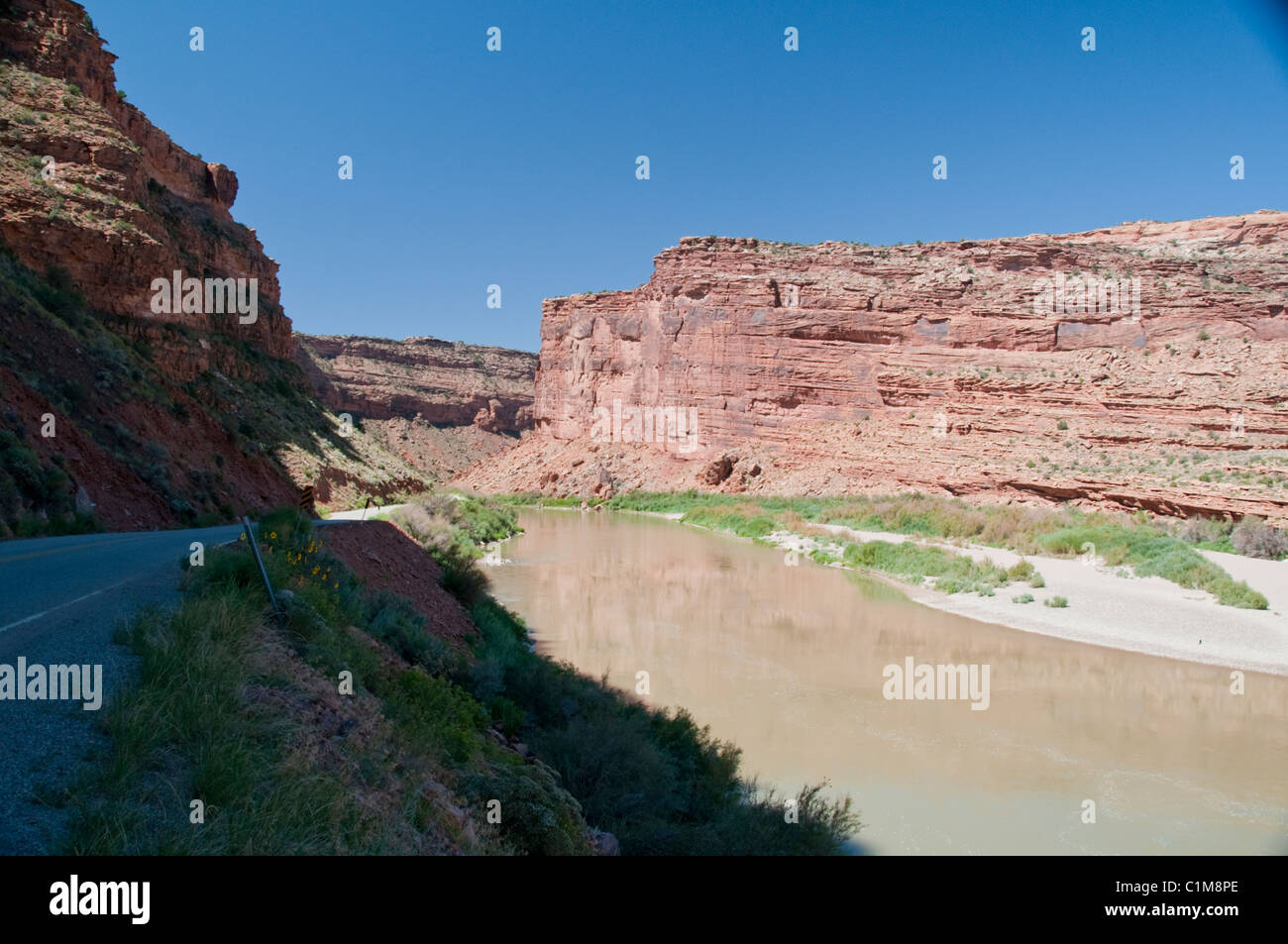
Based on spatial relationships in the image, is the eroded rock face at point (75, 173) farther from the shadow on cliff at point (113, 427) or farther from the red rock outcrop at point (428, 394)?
the red rock outcrop at point (428, 394)

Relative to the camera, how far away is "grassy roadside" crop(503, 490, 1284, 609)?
1961cm

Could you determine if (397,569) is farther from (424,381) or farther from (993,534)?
(424,381)

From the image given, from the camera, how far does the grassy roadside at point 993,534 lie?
19609 millimetres

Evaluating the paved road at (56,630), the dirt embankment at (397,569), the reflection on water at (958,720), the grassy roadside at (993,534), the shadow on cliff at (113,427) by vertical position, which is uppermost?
the shadow on cliff at (113,427)

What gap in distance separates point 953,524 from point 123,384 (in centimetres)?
2883

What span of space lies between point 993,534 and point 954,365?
971 inches

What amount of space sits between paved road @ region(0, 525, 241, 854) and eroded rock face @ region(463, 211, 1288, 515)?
37454 mm

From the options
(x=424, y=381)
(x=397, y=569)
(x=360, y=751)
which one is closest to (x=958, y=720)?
(x=397, y=569)

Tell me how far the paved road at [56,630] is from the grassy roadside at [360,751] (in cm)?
13

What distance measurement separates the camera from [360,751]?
4219mm

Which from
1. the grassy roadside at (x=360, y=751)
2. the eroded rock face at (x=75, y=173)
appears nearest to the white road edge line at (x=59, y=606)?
the grassy roadside at (x=360, y=751)

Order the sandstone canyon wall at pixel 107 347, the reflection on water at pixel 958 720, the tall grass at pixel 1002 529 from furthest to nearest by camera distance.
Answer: the tall grass at pixel 1002 529 → the sandstone canyon wall at pixel 107 347 → the reflection on water at pixel 958 720

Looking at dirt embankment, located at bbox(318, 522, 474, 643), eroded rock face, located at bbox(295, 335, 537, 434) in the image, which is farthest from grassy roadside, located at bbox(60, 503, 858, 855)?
eroded rock face, located at bbox(295, 335, 537, 434)

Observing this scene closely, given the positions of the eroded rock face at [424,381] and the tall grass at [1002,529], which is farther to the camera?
the eroded rock face at [424,381]
